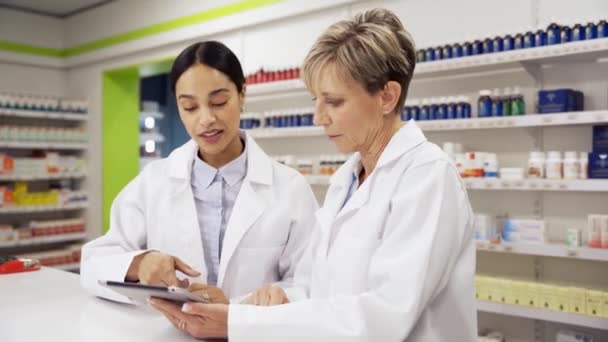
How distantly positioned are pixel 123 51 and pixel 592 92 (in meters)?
5.36

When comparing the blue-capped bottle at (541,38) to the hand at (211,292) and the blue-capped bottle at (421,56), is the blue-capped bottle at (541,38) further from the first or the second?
the hand at (211,292)

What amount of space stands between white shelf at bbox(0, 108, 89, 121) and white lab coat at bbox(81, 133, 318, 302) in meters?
5.50

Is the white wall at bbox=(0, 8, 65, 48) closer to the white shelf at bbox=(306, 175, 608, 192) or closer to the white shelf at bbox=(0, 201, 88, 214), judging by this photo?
the white shelf at bbox=(0, 201, 88, 214)

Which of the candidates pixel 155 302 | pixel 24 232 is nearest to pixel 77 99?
pixel 24 232

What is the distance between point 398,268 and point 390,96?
0.44 metres

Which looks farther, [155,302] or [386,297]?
[155,302]

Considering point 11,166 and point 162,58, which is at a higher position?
point 162,58

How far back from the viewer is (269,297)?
1.51m

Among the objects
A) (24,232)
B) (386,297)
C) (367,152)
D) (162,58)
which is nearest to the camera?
(386,297)

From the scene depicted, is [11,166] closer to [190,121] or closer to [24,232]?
[24,232]

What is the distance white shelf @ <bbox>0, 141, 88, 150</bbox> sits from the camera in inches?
263

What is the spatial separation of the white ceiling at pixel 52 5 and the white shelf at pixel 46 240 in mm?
2986

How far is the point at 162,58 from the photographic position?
649 centimetres

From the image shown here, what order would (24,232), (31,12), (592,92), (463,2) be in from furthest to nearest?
1. (31,12)
2. (24,232)
3. (463,2)
4. (592,92)
